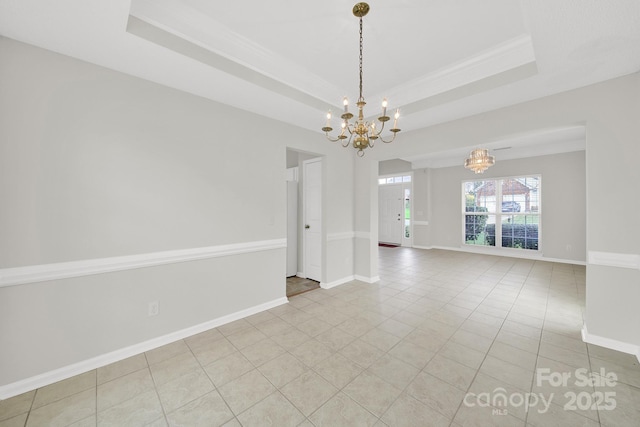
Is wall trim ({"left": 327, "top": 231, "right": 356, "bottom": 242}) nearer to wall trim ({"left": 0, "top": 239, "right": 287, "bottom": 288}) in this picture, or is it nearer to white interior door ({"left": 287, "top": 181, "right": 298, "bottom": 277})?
white interior door ({"left": 287, "top": 181, "right": 298, "bottom": 277})

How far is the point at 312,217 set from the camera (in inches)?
183

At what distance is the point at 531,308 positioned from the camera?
3404 millimetres

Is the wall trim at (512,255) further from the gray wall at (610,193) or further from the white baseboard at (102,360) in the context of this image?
the white baseboard at (102,360)

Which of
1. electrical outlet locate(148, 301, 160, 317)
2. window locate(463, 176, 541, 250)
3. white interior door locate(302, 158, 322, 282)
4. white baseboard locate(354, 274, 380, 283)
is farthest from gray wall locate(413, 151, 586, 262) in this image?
electrical outlet locate(148, 301, 160, 317)

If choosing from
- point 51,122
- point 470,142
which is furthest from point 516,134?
point 51,122

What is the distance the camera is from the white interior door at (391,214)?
8773 millimetres

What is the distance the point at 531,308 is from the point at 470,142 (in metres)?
2.45

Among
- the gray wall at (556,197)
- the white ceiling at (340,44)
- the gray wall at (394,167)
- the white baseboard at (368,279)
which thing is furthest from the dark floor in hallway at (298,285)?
the gray wall at (394,167)

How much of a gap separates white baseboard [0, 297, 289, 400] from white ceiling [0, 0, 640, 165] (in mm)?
2605

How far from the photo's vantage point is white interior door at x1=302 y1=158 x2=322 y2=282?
A: 447 cm

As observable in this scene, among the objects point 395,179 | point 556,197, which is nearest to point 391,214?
point 395,179

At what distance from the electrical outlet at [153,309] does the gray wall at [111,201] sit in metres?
0.06

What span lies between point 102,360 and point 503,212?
343 inches

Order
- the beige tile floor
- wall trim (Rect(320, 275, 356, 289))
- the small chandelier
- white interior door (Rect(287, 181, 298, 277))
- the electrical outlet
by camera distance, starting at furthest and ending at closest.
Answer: the small chandelier
white interior door (Rect(287, 181, 298, 277))
wall trim (Rect(320, 275, 356, 289))
the electrical outlet
the beige tile floor
